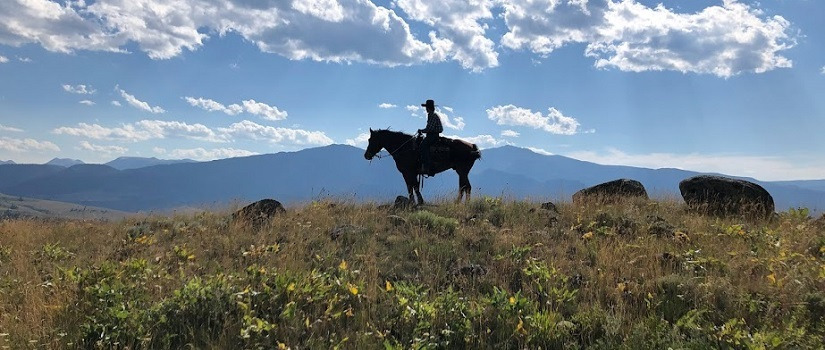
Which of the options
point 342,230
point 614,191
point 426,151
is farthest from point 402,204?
point 614,191

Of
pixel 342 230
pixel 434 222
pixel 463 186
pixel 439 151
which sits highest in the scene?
pixel 439 151

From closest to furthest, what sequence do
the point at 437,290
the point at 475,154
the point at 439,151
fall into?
the point at 437,290
the point at 439,151
the point at 475,154

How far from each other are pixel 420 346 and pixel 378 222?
20.9ft

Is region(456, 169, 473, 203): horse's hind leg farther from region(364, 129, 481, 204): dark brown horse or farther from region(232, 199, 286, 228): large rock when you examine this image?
region(232, 199, 286, 228): large rock

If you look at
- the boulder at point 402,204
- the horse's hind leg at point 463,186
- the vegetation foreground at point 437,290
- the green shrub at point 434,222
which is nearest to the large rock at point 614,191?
the horse's hind leg at point 463,186

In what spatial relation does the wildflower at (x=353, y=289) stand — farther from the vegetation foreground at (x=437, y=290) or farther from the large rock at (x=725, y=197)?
the large rock at (x=725, y=197)

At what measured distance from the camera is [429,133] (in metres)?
16.2

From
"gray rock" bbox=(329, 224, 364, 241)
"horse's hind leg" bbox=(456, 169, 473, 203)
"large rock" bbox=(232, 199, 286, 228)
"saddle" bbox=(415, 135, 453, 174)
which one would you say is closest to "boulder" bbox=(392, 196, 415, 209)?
"horse's hind leg" bbox=(456, 169, 473, 203)

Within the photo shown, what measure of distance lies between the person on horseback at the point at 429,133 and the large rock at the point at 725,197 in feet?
26.3

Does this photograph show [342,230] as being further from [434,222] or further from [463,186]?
[463,186]

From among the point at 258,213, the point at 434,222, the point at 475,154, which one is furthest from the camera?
the point at 475,154

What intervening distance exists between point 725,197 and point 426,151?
30.0ft

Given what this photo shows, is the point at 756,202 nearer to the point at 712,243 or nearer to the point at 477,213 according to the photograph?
the point at 712,243

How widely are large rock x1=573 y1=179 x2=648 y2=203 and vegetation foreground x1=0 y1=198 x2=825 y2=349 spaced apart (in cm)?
378
